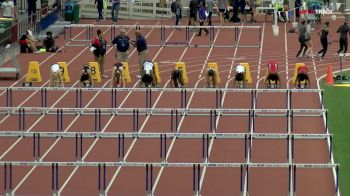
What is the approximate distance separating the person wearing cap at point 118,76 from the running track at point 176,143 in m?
0.74

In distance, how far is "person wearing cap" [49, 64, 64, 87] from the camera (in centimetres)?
4078

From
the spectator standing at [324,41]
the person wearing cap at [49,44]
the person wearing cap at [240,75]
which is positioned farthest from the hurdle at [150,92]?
the person wearing cap at [49,44]

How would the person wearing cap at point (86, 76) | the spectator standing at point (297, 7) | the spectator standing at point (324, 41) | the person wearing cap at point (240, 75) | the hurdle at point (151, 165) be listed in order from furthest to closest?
the spectator standing at point (297, 7), the spectator standing at point (324, 41), the person wearing cap at point (86, 76), the person wearing cap at point (240, 75), the hurdle at point (151, 165)

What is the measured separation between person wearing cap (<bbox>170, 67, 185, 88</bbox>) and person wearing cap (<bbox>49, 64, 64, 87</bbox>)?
331 centimetres

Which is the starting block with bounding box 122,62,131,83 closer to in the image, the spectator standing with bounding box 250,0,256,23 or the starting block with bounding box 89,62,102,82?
the starting block with bounding box 89,62,102,82

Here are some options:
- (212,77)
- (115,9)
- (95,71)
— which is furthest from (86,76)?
(115,9)

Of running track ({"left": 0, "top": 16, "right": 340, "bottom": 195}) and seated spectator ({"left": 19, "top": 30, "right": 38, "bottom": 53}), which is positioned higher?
seated spectator ({"left": 19, "top": 30, "right": 38, "bottom": 53})

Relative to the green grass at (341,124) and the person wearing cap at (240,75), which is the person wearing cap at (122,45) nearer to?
the person wearing cap at (240,75)

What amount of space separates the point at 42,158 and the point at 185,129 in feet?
16.2

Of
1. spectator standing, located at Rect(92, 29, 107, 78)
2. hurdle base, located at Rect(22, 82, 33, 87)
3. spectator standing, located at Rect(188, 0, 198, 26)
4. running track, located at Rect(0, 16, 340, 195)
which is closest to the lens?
running track, located at Rect(0, 16, 340, 195)

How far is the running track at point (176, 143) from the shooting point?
28.2 metres

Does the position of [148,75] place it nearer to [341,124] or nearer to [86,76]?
[86,76]

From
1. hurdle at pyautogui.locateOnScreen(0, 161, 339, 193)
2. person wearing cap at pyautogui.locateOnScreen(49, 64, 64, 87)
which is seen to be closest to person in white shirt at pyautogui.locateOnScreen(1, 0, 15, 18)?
person wearing cap at pyautogui.locateOnScreen(49, 64, 64, 87)

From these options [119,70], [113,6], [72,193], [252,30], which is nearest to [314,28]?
[252,30]
